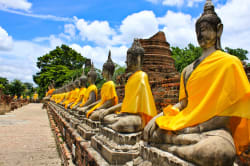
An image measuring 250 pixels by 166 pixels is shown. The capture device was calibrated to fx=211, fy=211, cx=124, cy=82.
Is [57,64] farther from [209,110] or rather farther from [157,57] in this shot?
[209,110]

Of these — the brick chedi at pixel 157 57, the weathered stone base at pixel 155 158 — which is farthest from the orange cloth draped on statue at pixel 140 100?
the brick chedi at pixel 157 57

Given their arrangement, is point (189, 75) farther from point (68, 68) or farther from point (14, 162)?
point (68, 68)

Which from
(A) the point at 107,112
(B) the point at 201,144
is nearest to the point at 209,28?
(B) the point at 201,144

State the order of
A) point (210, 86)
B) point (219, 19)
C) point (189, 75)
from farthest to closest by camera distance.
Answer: point (189, 75) → point (219, 19) → point (210, 86)

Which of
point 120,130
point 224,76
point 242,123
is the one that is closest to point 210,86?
point 224,76

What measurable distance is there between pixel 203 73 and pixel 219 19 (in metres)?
0.64

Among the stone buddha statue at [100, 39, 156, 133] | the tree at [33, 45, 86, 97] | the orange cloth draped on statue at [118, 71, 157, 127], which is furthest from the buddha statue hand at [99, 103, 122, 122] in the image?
the tree at [33, 45, 86, 97]

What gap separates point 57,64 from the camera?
1380 inches

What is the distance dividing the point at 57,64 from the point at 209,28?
115ft

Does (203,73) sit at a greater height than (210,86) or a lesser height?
greater

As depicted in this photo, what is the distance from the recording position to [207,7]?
2379 mm

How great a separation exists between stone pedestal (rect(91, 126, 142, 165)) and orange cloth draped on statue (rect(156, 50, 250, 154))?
0.84 m

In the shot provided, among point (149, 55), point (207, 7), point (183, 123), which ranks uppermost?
point (149, 55)

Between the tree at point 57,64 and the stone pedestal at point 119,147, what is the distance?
100ft
